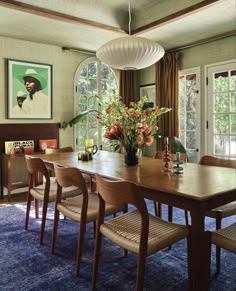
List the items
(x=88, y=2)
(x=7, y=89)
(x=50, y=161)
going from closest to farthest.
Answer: (x=50, y=161) < (x=88, y=2) < (x=7, y=89)

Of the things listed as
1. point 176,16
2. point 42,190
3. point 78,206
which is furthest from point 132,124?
point 176,16

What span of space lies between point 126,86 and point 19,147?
2.44m

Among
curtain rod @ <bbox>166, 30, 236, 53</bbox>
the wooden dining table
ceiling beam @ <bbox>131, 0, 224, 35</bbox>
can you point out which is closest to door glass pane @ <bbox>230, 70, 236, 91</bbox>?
curtain rod @ <bbox>166, 30, 236, 53</bbox>

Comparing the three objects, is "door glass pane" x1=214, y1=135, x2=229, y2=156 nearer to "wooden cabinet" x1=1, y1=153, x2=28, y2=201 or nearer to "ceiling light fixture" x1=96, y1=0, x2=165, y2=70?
"ceiling light fixture" x1=96, y1=0, x2=165, y2=70

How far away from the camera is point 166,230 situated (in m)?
1.82

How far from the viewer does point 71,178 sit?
2.16m

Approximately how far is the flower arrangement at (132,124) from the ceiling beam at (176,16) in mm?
1500

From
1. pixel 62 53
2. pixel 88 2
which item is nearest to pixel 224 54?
pixel 88 2

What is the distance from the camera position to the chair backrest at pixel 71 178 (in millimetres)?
2104

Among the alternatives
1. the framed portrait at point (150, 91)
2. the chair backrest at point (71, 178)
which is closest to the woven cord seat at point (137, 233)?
the chair backrest at point (71, 178)

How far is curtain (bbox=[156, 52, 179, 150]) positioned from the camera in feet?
16.2

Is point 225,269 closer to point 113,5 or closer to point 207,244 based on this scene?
point 207,244

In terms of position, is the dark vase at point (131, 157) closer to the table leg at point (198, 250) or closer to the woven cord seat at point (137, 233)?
the woven cord seat at point (137, 233)

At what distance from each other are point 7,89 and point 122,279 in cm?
357
